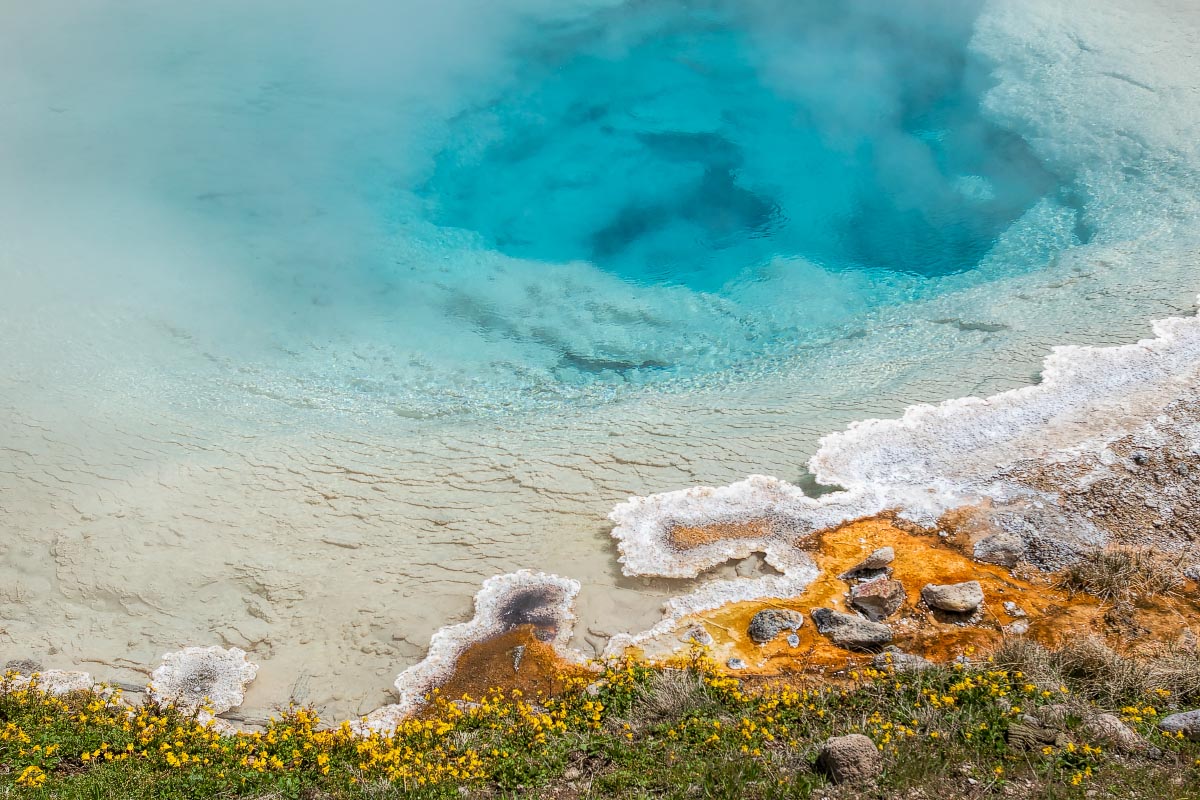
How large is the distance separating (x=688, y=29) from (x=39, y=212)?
12.2 meters

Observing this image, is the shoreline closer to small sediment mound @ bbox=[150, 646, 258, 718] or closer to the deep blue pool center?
small sediment mound @ bbox=[150, 646, 258, 718]

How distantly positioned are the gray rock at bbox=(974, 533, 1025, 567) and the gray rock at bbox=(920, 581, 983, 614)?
1.43 ft

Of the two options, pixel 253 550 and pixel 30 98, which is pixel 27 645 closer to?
pixel 253 550

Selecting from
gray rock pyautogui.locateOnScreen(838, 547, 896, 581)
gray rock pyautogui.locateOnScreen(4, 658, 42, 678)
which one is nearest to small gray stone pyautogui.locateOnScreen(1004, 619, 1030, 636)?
gray rock pyautogui.locateOnScreen(838, 547, 896, 581)

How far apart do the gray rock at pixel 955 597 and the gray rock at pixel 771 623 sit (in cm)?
95

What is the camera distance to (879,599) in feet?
21.3

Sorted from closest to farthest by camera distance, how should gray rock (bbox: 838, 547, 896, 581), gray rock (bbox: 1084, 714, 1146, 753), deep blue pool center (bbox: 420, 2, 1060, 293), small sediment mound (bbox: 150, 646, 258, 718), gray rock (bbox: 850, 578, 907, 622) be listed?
gray rock (bbox: 1084, 714, 1146, 753) → small sediment mound (bbox: 150, 646, 258, 718) → gray rock (bbox: 850, 578, 907, 622) → gray rock (bbox: 838, 547, 896, 581) → deep blue pool center (bbox: 420, 2, 1060, 293)

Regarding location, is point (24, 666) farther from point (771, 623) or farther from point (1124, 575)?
point (1124, 575)

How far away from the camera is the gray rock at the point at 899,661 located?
5652mm

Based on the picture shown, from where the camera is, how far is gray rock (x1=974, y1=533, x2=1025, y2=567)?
6.86 metres

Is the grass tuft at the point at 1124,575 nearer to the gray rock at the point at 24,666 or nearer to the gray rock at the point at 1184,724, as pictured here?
the gray rock at the point at 1184,724

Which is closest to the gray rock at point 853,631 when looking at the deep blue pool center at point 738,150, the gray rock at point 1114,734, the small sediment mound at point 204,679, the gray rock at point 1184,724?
the gray rock at point 1114,734

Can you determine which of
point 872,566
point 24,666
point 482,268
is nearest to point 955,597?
point 872,566

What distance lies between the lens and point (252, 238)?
40.8 ft
